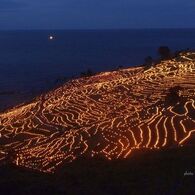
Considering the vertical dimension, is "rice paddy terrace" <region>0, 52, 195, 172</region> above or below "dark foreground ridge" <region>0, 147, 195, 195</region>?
above

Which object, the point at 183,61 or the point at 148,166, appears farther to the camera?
the point at 183,61

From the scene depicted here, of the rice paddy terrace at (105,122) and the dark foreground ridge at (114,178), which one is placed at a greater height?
the rice paddy terrace at (105,122)

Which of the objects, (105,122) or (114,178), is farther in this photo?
(105,122)

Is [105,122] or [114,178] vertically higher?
[105,122]

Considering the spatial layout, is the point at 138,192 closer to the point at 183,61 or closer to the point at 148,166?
the point at 148,166

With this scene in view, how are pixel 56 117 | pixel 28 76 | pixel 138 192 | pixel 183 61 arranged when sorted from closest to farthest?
pixel 138 192, pixel 56 117, pixel 183 61, pixel 28 76

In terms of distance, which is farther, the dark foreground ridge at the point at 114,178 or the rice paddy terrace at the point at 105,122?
the rice paddy terrace at the point at 105,122

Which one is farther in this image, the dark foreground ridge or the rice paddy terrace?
the rice paddy terrace

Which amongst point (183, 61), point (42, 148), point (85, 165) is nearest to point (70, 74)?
point (183, 61)
